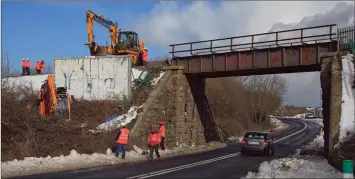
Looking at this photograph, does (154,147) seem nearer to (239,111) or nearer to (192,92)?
(192,92)

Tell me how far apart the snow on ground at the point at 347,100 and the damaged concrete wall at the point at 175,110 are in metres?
12.3

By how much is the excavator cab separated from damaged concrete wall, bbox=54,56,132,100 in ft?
19.1

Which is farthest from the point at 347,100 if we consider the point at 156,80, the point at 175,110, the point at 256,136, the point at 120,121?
the point at 156,80

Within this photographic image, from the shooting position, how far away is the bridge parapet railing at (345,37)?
24.0m

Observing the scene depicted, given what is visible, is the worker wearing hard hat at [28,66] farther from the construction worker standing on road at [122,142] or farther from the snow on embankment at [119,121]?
the construction worker standing on road at [122,142]

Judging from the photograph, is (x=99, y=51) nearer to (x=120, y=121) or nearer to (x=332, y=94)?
(x=120, y=121)

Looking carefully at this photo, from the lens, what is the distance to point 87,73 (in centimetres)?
3284

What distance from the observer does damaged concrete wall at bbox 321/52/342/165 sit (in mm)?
20391

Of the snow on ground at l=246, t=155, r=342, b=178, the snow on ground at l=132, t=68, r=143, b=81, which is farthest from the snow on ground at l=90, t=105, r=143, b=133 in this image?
the snow on ground at l=246, t=155, r=342, b=178

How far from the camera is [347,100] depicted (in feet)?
70.0

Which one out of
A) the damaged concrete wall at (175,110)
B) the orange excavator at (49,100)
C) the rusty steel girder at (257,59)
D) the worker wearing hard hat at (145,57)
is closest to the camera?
the orange excavator at (49,100)

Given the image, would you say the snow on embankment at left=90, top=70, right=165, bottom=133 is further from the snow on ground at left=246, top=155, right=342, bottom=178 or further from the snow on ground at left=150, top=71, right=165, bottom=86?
the snow on ground at left=246, top=155, right=342, bottom=178

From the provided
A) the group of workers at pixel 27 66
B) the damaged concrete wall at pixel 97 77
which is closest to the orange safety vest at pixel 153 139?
the damaged concrete wall at pixel 97 77

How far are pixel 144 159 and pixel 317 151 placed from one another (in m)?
11.9
